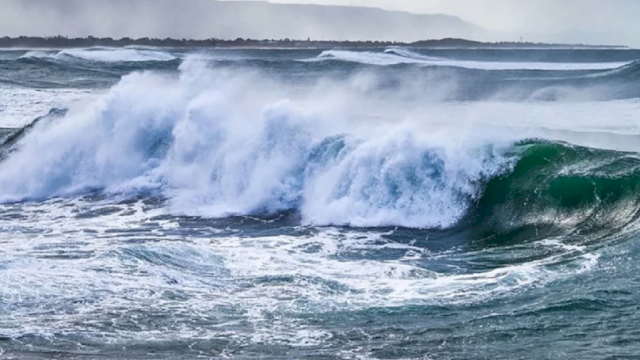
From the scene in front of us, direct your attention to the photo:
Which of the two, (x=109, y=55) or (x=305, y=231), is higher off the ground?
(x=109, y=55)

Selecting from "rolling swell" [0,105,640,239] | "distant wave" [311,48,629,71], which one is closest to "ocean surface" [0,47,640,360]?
"rolling swell" [0,105,640,239]

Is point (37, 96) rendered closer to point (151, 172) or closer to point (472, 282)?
point (151, 172)

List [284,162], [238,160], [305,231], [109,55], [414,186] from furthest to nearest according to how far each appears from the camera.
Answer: [109,55] → [238,160] → [284,162] → [414,186] → [305,231]

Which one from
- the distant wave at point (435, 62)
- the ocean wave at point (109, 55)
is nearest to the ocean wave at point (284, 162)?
the ocean wave at point (109, 55)

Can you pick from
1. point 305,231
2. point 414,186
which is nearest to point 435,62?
point 414,186

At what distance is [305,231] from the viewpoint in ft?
55.3

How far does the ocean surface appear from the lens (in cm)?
1096

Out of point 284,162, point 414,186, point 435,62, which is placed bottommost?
point 414,186

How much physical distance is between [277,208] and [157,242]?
3926mm

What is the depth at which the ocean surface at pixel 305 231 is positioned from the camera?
11.0 meters

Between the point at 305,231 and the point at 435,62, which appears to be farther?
the point at 435,62

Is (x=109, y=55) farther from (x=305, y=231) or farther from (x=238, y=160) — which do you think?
(x=305, y=231)

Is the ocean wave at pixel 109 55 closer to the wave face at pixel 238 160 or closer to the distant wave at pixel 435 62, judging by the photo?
the distant wave at pixel 435 62

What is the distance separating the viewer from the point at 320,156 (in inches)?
794
